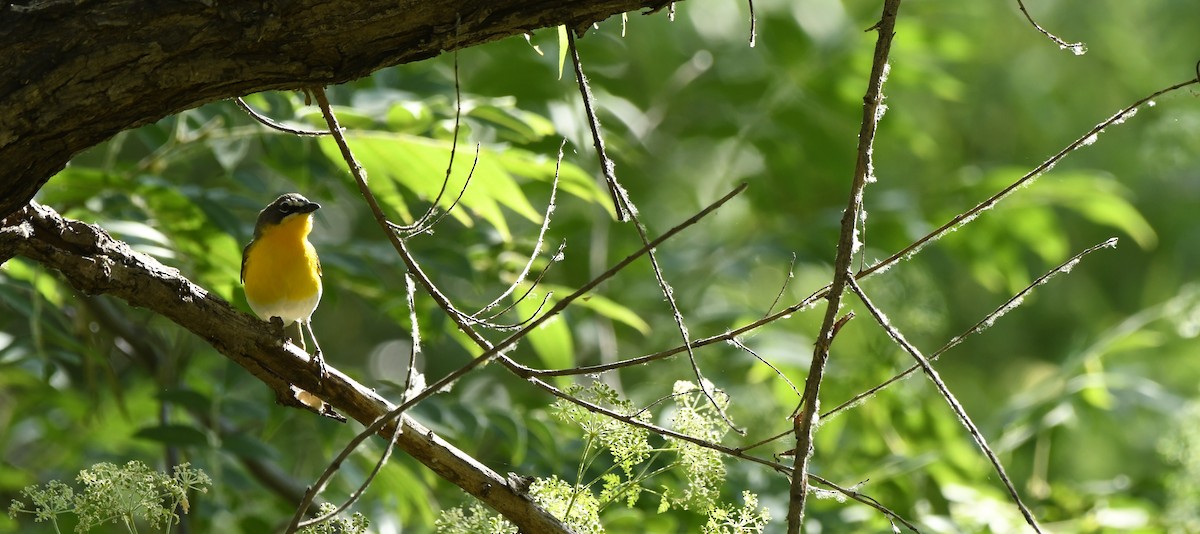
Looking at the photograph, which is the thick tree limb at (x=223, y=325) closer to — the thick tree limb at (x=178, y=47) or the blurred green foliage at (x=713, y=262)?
the thick tree limb at (x=178, y=47)

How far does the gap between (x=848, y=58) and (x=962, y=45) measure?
0.63 meters

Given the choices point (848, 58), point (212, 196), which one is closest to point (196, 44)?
point (212, 196)

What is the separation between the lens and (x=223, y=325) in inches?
98.2

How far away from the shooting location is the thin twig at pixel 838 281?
71.2 inches

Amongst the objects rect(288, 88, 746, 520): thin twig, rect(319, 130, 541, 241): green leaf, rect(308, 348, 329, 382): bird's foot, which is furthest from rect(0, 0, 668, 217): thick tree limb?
rect(319, 130, 541, 241): green leaf

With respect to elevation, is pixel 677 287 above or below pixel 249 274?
above

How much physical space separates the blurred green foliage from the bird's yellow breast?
0.38 ft

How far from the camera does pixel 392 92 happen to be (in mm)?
4363

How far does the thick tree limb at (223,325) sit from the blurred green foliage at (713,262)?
40cm

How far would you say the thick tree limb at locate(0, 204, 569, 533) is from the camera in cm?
232

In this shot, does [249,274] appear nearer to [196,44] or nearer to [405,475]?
[405,475]


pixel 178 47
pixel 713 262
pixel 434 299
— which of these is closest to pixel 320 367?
pixel 434 299

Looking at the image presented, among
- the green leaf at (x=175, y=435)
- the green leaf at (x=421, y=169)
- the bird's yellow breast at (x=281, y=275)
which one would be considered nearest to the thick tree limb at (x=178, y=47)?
the green leaf at (x=421, y=169)

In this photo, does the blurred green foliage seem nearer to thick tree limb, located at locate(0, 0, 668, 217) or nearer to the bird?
the bird
